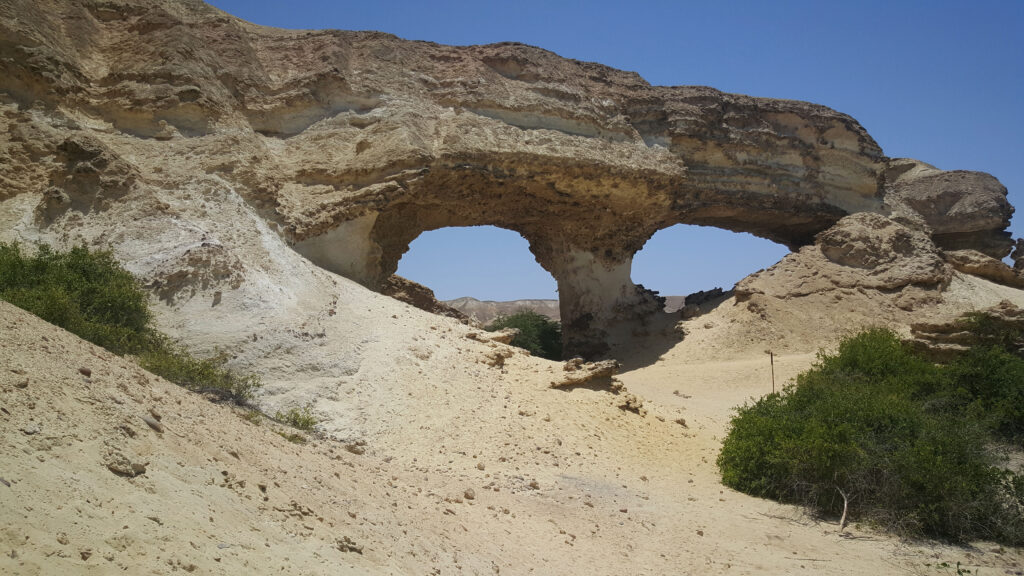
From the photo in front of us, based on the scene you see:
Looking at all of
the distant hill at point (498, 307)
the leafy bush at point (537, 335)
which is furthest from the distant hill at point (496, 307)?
the leafy bush at point (537, 335)

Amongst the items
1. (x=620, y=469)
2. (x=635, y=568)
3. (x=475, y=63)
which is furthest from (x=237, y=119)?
(x=635, y=568)

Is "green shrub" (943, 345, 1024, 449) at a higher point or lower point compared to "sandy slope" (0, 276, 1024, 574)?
higher

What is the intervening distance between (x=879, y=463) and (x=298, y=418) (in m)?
6.49

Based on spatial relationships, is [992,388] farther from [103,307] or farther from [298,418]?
[103,307]

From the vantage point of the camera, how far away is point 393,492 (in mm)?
5832

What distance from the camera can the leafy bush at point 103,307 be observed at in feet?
23.2

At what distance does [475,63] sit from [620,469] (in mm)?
11675

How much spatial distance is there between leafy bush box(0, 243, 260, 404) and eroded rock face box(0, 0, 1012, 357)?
1616 mm

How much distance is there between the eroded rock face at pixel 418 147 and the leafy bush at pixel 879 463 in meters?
8.34

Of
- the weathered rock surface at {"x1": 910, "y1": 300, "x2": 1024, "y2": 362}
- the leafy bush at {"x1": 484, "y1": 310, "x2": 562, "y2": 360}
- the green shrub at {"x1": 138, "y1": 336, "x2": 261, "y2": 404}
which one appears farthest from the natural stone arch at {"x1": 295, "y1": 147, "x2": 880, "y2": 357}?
the weathered rock surface at {"x1": 910, "y1": 300, "x2": 1024, "y2": 362}

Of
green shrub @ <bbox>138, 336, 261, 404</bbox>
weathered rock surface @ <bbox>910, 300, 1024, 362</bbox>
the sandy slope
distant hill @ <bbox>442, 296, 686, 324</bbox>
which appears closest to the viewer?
the sandy slope

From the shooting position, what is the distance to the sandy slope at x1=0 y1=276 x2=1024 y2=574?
3348mm

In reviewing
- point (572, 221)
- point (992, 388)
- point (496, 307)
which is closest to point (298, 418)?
point (992, 388)

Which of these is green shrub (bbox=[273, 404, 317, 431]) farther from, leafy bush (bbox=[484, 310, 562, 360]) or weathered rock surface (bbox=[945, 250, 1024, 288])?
weathered rock surface (bbox=[945, 250, 1024, 288])
